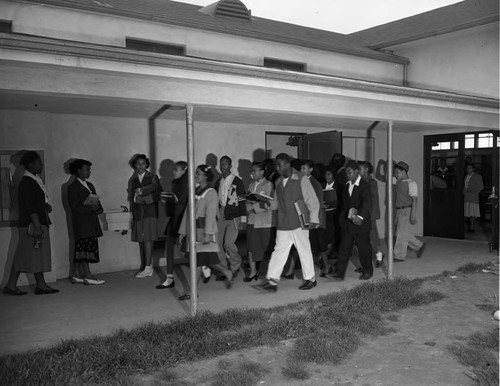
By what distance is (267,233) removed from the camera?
730 cm

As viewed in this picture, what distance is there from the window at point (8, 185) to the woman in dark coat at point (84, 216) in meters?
0.81

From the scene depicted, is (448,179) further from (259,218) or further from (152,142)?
(152,142)

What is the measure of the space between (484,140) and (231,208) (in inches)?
271

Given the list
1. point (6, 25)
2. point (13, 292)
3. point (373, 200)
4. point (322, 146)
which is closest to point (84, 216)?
point (13, 292)

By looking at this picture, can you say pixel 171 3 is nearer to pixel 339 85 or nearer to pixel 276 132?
pixel 276 132

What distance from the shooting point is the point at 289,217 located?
6.64 m

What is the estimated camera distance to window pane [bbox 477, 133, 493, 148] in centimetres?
1118

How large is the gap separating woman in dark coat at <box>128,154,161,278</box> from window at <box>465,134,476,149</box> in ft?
23.8

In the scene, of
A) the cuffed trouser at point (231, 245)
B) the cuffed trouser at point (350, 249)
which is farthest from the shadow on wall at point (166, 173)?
the cuffed trouser at point (350, 249)

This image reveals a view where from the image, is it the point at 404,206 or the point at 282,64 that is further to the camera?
the point at 282,64

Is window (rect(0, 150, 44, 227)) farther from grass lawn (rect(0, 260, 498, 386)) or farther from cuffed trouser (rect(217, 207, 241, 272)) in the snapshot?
grass lawn (rect(0, 260, 498, 386))

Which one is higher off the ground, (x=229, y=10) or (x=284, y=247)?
(x=229, y=10)

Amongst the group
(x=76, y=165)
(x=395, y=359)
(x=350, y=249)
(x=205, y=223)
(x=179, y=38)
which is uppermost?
(x=179, y=38)

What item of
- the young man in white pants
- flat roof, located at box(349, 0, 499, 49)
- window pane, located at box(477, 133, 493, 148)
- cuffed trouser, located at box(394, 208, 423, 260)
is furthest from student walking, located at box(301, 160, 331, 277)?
flat roof, located at box(349, 0, 499, 49)
